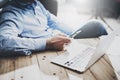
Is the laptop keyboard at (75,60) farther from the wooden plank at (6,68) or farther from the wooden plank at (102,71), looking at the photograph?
the wooden plank at (6,68)

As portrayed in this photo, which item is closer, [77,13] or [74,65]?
[74,65]

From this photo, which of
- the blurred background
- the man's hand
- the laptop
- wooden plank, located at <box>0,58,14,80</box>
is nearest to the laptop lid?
the laptop

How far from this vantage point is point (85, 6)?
4.25 meters

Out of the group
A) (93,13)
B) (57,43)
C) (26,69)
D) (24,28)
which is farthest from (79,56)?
(93,13)

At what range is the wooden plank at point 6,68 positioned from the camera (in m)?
1.06

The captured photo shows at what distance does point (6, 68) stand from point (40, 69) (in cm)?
19

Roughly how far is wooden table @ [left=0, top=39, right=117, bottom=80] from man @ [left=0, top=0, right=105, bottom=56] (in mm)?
68

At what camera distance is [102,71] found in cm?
111

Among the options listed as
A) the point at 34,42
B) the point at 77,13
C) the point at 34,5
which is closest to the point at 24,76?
the point at 34,42

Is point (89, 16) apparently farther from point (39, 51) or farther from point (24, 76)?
point (24, 76)

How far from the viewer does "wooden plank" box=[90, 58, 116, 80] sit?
1061 mm

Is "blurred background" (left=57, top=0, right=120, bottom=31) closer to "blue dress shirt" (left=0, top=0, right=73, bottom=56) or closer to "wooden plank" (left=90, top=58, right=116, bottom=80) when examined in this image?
"blue dress shirt" (left=0, top=0, right=73, bottom=56)

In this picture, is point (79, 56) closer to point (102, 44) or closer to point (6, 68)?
point (102, 44)

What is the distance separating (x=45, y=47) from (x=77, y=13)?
11.2 feet
